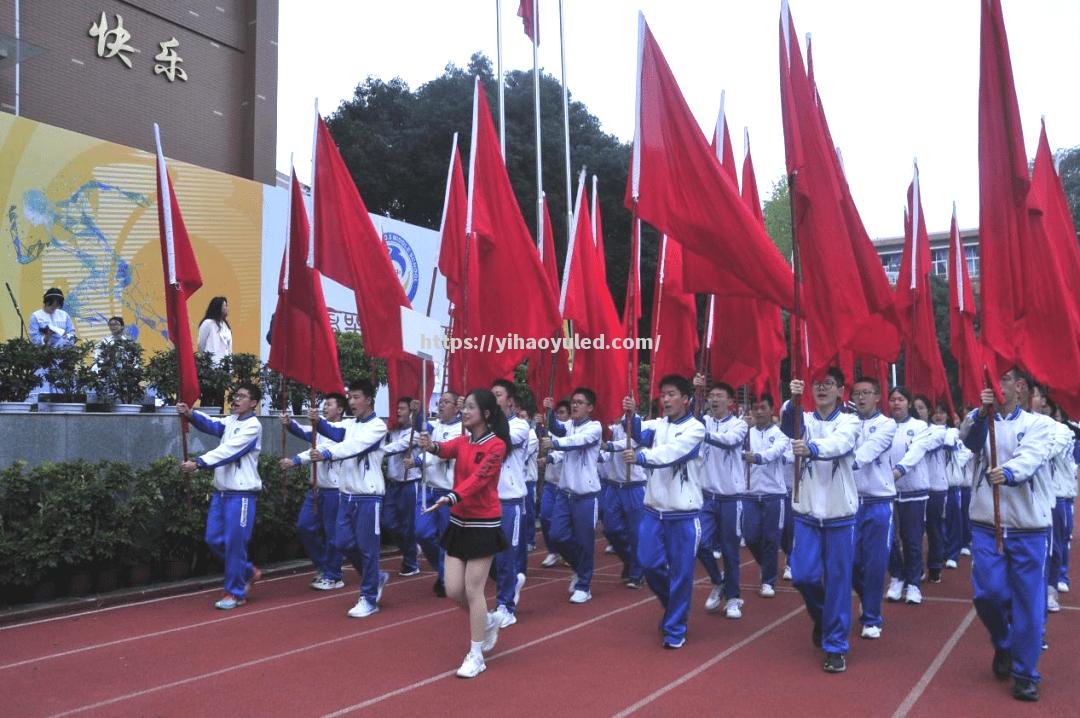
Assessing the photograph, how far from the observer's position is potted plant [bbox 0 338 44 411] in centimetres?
881

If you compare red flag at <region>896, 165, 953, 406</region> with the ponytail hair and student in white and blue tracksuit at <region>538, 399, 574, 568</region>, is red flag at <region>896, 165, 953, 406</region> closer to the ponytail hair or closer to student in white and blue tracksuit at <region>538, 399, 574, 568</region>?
student in white and blue tracksuit at <region>538, 399, 574, 568</region>

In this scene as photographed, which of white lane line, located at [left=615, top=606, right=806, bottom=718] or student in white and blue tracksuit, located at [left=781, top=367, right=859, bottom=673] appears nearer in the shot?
white lane line, located at [left=615, top=606, right=806, bottom=718]

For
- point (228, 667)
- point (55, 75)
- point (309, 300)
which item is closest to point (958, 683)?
point (228, 667)

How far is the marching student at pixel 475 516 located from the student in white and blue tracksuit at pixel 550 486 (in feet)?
9.54

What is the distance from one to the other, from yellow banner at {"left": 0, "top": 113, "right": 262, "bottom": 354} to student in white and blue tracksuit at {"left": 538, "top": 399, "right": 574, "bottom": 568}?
7190mm

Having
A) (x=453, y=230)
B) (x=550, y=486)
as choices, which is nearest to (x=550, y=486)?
(x=550, y=486)

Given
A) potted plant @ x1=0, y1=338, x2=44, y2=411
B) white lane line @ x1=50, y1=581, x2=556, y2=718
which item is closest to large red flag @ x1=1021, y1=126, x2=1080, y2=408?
white lane line @ x1=50, y1=581, x2=556, y2=718

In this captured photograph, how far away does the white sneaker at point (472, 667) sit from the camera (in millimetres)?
5629

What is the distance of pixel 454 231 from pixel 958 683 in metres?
5.91

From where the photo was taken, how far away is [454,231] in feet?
30.7

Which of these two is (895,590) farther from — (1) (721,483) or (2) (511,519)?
(2) (511,519)

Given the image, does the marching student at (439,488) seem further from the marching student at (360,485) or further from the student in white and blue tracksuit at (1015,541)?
the student in white and blue tracksuit at (1015,541)

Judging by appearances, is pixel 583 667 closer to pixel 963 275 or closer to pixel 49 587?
pixel 49 587

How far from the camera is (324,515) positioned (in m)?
8.83
